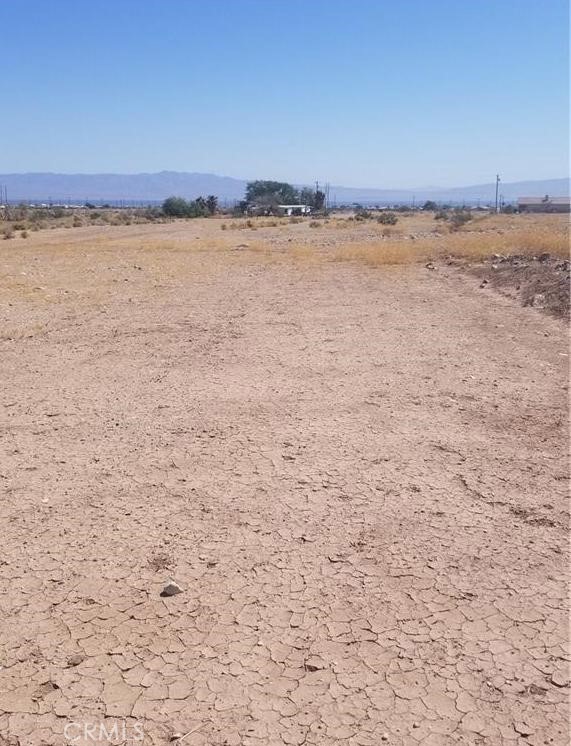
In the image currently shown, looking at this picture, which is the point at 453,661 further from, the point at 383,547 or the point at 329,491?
the point at 329,491

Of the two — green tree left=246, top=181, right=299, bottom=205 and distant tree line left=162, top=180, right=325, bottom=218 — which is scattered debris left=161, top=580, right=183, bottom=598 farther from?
green tree left=246, top=181, right=299, bottom=205

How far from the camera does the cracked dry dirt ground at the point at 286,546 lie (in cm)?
312

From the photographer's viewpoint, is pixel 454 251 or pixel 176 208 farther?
pixel 176 208

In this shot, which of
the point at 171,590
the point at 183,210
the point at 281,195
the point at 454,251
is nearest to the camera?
the point at 171,590

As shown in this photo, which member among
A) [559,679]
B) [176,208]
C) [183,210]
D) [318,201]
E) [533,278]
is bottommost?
[559,679]

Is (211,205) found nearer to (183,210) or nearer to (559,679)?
(183,210)

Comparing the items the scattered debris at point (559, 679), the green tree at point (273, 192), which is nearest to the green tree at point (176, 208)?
the green tree at point (273, 192)

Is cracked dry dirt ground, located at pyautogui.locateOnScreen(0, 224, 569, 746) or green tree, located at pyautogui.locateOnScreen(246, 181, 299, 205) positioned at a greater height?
green tree, located at pyautogui.locateOnScreen(246, 181, 299, 205)

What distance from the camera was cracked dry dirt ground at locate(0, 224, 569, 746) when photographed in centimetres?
312

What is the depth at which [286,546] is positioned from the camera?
4.42 metres

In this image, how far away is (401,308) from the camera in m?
13.8

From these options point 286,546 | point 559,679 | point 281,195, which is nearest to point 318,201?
point 281,195

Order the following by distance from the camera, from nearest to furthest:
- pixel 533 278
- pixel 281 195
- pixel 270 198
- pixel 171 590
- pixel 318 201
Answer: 1. pixel 171 590
2. pixel 533 278
3. pixel 270 198
4. pixel 318 201
5. pixel 281 195

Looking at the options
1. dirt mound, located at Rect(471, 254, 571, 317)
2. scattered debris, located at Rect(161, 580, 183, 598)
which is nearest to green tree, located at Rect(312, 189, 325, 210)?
dirt mound, located at Rect(471, 254, 571, 317)
